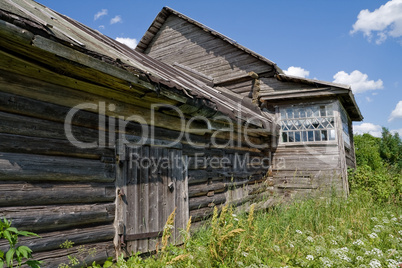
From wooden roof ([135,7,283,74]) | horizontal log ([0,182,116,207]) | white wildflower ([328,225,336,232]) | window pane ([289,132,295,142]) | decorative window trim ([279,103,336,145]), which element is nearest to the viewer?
horizontal log ([0,182,116,207])

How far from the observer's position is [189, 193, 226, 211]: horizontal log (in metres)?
5.66

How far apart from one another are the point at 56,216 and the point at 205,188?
3.23 metres

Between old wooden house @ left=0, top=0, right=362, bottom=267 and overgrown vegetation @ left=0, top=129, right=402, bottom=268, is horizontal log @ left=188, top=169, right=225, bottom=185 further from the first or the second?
overgrown vegetation @ left=0, top=129, right=402, bottom=268

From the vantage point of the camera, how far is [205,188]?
6105mm

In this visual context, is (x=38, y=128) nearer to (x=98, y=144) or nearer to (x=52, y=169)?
(x=52, y=169)

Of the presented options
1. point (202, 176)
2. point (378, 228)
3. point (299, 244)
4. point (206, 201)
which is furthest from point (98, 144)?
point (378, 228)

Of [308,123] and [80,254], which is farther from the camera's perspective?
[308,123]

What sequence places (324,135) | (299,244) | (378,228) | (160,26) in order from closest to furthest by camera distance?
(299,244) → (378,228) → (324,135) → (160,26)

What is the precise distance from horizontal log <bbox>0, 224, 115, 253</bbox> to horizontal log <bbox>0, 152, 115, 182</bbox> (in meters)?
0.63

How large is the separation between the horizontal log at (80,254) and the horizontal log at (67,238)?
0.17ft

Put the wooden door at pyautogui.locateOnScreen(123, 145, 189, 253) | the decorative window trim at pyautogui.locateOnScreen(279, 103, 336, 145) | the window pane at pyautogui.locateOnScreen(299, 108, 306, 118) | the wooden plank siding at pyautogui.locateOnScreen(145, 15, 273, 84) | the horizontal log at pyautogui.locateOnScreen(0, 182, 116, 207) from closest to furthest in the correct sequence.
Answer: the horizontal log at pyautogui.locateOnScreen(0, 182, 116, 207) → the wooden door at pyautogui.locateOnScreen(123, 145, 189, 253) → the decorative window trim at pyautogui.locateOnScreen(279, 103, 336, 145) → the window pane at pyautogui.locateOnScreen(299, 108, 306, 118) → the wooden plank siding at pyautogui.locateOnScreen(145, 15, 273, 84)

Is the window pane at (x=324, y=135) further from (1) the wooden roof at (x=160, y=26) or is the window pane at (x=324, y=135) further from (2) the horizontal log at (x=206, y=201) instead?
(2) the horizontal log at (x=206, y=201)

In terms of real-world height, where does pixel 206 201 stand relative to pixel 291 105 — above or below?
below

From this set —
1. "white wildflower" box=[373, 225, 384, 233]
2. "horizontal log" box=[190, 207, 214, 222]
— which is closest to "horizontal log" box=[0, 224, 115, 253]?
"horizontal log" box=[190, 207, 214, 222]
